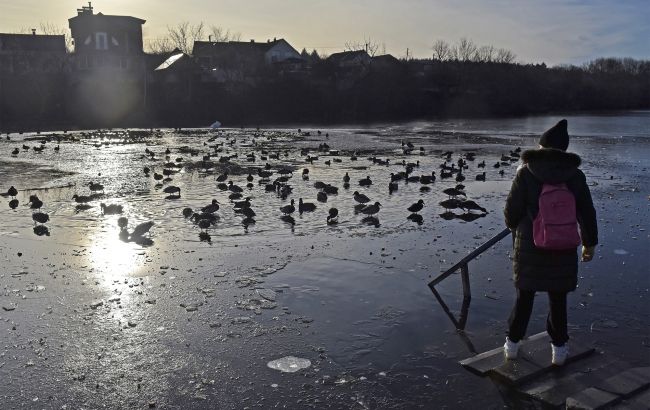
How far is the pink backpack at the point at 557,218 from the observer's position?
4516mm

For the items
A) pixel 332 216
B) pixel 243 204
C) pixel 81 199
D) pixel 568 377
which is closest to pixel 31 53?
pixel 81 199

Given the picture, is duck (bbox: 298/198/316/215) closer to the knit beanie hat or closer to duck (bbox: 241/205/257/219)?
duck (bbox: 241/205/257/219)

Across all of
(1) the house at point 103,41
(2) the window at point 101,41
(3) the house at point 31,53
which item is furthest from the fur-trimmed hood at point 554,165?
(2) the window at point 101,41

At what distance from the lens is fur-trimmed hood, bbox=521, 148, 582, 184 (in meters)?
4.54

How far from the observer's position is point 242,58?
79938 millimetres

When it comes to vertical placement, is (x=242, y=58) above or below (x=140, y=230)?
above

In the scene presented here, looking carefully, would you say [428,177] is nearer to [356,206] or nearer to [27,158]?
[356,206]

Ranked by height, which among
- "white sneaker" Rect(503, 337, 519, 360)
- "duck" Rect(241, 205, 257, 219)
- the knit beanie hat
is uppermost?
the knit beanie hat

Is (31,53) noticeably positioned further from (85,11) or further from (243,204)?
(243,204)

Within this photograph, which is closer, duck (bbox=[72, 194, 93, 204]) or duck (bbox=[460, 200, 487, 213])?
duck (bbox=[460, 200, 487, 213])

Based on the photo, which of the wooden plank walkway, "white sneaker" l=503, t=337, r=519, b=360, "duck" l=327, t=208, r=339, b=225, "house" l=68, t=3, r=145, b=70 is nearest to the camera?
the wooden plank walkway

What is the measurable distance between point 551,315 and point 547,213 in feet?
3.33

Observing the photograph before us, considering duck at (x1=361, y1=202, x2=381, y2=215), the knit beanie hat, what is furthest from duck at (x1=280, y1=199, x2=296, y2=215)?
the knit beanie hat

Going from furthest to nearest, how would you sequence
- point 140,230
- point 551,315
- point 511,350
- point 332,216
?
point 332,216 → point 140,230 → point 511,350 → point 551,315
